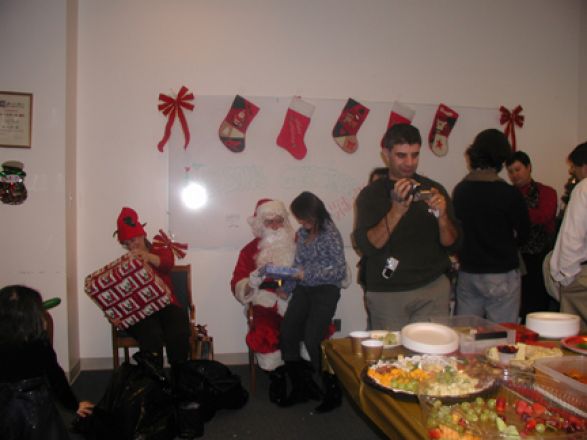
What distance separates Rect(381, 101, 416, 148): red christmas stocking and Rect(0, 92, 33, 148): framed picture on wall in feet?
8.28

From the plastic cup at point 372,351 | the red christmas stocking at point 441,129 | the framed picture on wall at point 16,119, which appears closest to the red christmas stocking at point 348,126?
the red christmas stocking at point 441,129

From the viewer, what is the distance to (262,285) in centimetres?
312

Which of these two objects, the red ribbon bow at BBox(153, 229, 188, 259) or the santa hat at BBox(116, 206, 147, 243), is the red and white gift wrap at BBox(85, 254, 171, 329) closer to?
the santa hat at BBox(116, 206, 147, 243)

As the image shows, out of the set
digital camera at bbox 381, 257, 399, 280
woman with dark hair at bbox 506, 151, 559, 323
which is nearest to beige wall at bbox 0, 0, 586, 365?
woman with dark hair at bbox 506, 151, 559, 323

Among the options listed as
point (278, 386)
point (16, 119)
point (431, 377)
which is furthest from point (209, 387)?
point (16, 119)

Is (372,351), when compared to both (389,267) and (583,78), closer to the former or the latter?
(389,267)

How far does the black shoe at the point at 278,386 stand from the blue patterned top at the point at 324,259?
22.2 inches

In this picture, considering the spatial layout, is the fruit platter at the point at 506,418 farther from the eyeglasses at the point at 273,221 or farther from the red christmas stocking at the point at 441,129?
the red christmas stocking at the point at 441,129

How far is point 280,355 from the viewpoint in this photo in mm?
2945

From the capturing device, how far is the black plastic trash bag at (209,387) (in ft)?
8.38

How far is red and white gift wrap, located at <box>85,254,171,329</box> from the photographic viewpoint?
2.70 meters

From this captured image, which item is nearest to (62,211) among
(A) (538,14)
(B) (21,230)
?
(B) (21,230)

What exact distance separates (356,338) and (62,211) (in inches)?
92.9

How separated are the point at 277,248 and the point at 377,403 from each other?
6.63 ft
